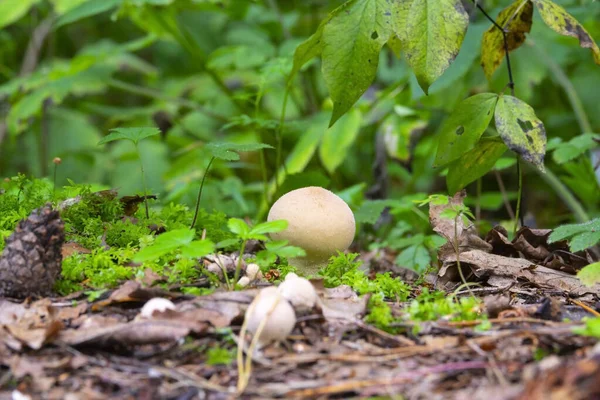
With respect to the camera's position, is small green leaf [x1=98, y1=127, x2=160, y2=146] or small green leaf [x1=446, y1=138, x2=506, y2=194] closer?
small green leaf [x1=98, y1=127, x2=160, y2=146]

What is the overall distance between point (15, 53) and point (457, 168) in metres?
6.22

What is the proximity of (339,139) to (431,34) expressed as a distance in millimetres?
1673

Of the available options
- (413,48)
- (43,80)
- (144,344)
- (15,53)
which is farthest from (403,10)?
(15,53)

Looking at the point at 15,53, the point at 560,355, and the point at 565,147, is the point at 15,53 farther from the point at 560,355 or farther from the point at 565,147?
the point at 560,355

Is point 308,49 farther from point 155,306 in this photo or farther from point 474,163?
point 155,306

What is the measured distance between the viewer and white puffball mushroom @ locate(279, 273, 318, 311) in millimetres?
1533

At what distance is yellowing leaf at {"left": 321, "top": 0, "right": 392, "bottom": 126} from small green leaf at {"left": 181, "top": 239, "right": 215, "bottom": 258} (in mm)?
574

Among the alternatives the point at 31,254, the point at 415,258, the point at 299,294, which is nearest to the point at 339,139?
the point at 415,258

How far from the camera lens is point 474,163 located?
2244 millimetres

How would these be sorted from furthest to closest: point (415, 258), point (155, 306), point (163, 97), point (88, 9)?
point (163, 97) < point (88, 9) < point (415, 258) < point (155, 306)

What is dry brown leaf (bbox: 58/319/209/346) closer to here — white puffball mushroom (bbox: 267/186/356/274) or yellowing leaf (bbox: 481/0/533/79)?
white puffball mushroom (bbox: 267/186/356/274)

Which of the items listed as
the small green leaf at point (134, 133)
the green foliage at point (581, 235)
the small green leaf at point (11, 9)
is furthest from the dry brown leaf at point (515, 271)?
the small green leaf at point (11, 9)

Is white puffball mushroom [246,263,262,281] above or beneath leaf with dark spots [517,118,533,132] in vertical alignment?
beneath

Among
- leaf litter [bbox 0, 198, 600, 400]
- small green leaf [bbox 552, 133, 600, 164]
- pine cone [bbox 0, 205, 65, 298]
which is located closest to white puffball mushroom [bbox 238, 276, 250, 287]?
leaf litter [bbox 0, 198, 600, 400]
